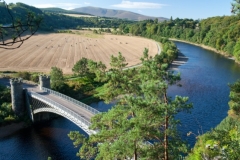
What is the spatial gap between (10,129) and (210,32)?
374ft

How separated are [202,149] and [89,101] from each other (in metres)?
43.9

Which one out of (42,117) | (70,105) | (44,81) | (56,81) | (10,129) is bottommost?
(10,129)

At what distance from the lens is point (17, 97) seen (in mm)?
43969

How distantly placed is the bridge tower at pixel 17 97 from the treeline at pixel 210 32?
152 feet

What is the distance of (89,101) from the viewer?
172ft

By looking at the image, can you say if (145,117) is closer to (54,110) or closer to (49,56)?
(54,110)

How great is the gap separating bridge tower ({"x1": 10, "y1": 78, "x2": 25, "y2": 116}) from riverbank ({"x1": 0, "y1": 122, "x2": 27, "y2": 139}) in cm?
258

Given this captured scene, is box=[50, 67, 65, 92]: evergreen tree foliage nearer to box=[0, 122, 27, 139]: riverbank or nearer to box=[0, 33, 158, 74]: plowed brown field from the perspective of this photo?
box=[0, 122, 27, 139]: riverbank

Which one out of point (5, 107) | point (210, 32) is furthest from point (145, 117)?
point (210, 32)

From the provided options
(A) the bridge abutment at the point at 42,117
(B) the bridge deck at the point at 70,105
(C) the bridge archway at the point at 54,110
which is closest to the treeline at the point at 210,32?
(B) the bridge deck at the point at 70,105

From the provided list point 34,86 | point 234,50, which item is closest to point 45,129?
point 34,86

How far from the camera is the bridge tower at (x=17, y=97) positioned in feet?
143

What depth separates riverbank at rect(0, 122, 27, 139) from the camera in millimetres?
39525

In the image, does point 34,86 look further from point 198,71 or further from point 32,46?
point 32,46
